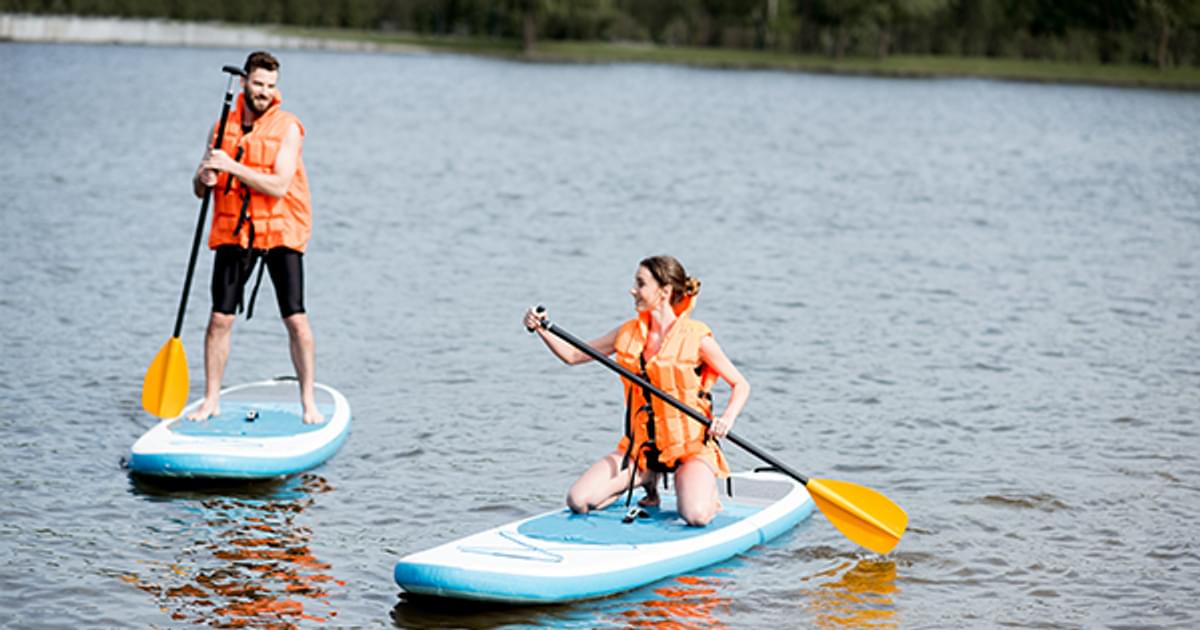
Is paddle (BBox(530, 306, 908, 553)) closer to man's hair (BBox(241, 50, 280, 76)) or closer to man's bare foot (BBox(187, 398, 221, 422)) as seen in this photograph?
man's hair (BBox(241, 50, 280, 76))

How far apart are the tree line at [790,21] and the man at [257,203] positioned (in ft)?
259

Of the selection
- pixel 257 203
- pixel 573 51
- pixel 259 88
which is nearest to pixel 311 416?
pixel 257 203

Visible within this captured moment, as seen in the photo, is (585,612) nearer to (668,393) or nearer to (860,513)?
(668,393)

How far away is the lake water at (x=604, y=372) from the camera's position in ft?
26.7

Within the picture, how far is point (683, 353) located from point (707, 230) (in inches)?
606

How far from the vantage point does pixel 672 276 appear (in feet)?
26.2

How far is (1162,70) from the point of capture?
8631cm

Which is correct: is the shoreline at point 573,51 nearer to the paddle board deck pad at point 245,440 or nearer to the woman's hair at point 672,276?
the paddle board deck pad at point 245,440

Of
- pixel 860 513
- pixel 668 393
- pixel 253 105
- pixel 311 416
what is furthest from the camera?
pixel 311 416

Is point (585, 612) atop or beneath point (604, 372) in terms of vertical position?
atop

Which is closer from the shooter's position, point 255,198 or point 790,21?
point 255,198

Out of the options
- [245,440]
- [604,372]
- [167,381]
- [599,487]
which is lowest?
[604,372]

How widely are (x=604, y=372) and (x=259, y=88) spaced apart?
485 cm

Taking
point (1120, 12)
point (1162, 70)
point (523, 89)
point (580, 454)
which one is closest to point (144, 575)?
point (580, 454)
